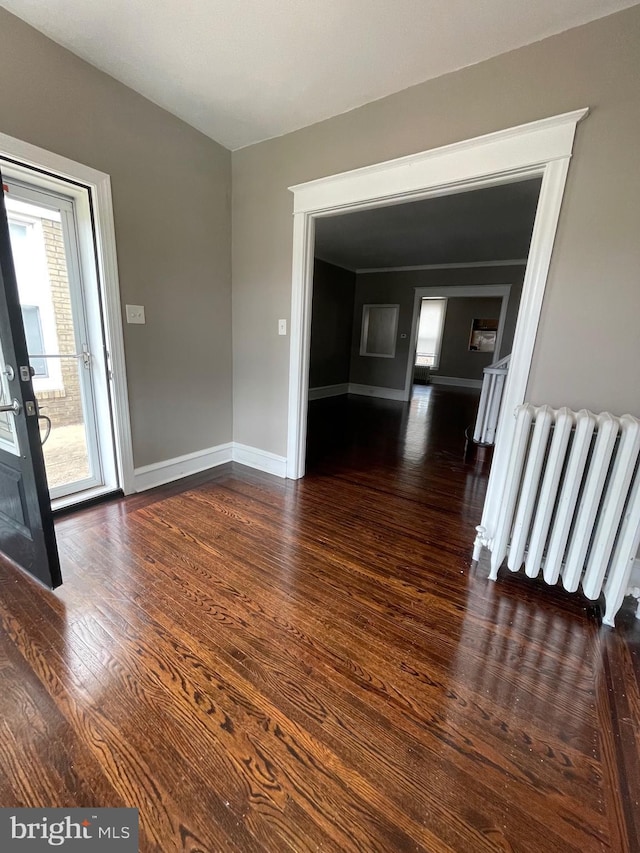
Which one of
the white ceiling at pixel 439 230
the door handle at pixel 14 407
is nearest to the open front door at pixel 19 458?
the door handle at pixel 14 407

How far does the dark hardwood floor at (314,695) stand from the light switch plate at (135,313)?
138 cm

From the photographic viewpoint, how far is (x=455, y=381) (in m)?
10.4

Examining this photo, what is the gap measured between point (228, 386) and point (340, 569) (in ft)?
6.75

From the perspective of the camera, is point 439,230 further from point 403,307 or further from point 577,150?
point 577,150

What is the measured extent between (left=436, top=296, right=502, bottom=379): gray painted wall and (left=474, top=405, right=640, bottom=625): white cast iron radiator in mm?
8823

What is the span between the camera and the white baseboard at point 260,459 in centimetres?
325

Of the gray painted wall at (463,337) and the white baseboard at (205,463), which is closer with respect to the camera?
the white baseboard at (205,463)

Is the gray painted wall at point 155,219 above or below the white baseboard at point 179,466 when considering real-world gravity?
above

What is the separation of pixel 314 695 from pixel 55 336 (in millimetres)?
2517

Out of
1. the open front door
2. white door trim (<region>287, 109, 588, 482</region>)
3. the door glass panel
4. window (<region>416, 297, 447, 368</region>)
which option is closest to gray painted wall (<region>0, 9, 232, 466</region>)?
the door glass panel

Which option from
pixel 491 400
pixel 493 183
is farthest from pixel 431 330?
pixel 493 183

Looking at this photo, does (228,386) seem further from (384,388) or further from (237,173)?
(384,388)

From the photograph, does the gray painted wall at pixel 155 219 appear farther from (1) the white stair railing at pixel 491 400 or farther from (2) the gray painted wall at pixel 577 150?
(1) the white stair railing at pixel 491 400

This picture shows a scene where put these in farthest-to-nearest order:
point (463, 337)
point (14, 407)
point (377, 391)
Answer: point (463, 337) < point (377, 391) < point (14, 407)
